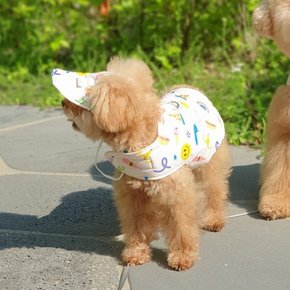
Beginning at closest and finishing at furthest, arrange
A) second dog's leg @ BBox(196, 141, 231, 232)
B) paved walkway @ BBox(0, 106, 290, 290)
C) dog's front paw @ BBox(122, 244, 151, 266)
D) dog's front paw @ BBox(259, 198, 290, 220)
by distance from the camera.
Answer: paved walkway @ BBox(0, 106, 290, 290)
dog's front paw @ BBox(122, 244, 151, 266)
second dog's leg @ BBox(196, 141, 231, 232)
dog's front paw @ BBox(259, 198, 290, 220)

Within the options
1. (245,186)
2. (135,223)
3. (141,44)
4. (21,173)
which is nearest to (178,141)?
(135,223)

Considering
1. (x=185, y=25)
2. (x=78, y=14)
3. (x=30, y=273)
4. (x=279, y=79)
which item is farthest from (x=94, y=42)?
(x=30, y=273)

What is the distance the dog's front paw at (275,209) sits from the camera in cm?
330

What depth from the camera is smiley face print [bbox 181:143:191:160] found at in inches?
110

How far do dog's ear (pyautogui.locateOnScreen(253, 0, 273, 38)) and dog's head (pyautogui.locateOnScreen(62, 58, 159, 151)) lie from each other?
78cm

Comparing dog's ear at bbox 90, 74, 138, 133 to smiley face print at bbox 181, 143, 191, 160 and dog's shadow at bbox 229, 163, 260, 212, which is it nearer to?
smiley face print at bbox 181, 143, 191, 160

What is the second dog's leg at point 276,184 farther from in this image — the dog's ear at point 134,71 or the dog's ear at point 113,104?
the dog's ear at point 113,104

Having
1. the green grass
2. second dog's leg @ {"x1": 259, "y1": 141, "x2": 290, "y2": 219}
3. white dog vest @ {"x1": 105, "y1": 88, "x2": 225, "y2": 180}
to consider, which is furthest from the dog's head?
the green grass

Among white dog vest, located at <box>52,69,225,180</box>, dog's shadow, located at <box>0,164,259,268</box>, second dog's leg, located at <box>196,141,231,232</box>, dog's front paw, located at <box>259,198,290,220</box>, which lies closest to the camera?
white dog vest, located at <box>52,69,225,180</box>

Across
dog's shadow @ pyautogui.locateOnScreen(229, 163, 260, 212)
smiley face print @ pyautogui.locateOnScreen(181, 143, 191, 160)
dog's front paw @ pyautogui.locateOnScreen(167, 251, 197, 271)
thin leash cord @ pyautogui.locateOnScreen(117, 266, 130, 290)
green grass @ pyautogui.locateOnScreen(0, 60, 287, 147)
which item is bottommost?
green grass @ pyautogui.locateOnScreen(0, 60, 287, 147)

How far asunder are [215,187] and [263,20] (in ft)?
2.91

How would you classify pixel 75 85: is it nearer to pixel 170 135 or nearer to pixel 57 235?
pixel 170 135

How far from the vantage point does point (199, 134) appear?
9.68ft

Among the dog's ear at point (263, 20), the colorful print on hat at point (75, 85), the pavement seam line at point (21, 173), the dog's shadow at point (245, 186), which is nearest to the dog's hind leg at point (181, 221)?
the colorful print on hat at point (75, 85)
